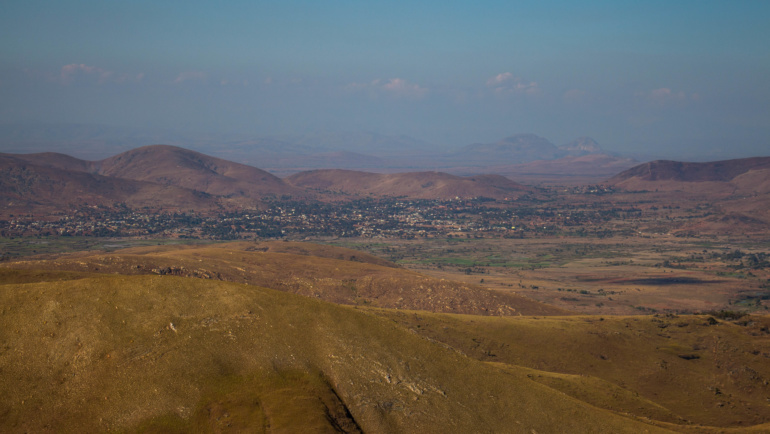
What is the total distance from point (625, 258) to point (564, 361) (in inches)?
4311

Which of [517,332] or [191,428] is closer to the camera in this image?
[191,428]

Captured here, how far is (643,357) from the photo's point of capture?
52688 mm

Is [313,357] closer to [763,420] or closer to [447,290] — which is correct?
[763,420]

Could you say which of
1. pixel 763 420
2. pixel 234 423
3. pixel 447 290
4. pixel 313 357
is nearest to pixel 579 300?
pixel 447 290

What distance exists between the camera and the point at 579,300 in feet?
327

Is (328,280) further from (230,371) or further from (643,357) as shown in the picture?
(230,371)

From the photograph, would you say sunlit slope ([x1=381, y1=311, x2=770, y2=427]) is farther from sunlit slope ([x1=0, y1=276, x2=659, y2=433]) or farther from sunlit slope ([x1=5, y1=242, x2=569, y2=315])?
sunlit slope ([x1=5, y1=242, x2=569, y2=315])

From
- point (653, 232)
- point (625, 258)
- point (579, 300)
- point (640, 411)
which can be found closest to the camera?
point (640, 411)

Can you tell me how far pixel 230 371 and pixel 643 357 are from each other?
39.7 metres

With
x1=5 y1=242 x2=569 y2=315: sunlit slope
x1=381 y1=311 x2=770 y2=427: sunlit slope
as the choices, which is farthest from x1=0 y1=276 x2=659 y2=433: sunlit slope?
x1=5 y1=242 x2=569 y2=315: sunlit slope

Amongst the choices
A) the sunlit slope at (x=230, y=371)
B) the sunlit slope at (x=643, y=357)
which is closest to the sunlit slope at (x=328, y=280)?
the sunlit slope at (x=643, y=357)

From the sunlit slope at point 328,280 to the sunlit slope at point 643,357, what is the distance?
1469cm

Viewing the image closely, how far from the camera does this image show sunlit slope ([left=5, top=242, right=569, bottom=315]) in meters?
70.7

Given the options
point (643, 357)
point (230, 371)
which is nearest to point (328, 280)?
point (643, 357)
